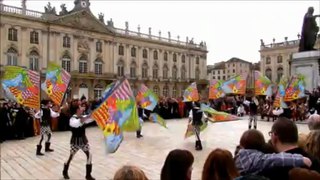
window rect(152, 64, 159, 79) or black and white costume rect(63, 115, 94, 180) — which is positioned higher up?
window rect(152, 64, 159, 79)

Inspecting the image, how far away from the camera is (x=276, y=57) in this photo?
67.2 m

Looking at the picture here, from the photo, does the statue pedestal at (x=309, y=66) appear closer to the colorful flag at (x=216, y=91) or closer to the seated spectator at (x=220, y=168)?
the colorful flag at (x=216, y=91)

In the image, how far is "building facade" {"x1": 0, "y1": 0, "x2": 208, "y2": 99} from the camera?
148 ft

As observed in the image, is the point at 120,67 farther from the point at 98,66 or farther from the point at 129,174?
the point at 129,174

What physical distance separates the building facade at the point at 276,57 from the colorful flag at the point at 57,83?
5813cm

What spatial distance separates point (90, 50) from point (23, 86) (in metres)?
41.5

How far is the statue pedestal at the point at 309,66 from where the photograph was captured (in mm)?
20062

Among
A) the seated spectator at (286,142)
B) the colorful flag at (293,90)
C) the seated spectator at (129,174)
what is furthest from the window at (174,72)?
the seated spectator at (129,174)

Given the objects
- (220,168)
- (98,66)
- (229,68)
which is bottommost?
(220,168)

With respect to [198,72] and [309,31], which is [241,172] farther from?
Result: [198,72]

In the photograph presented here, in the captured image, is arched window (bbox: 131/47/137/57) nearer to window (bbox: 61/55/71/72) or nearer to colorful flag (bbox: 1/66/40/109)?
window (bbox: 61/55/71/72)

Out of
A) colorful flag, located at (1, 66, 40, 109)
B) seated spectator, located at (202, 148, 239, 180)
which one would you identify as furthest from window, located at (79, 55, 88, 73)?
seated spectator, located at (202, 148, 239, 180)

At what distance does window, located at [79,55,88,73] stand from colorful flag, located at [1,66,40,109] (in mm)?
40118

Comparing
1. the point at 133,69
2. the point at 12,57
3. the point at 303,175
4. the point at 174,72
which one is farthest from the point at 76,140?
the point at 174,72
